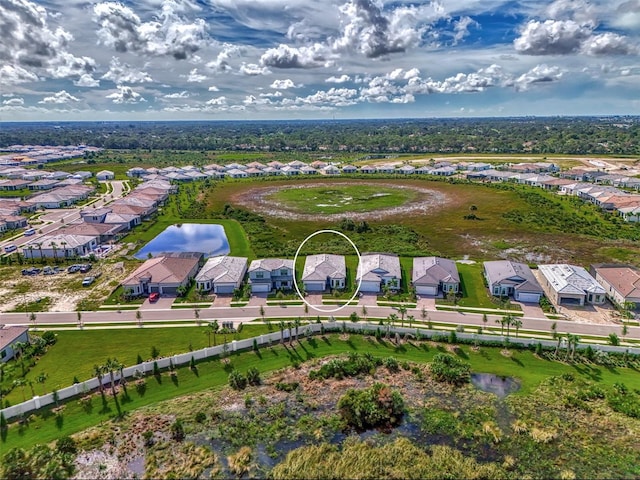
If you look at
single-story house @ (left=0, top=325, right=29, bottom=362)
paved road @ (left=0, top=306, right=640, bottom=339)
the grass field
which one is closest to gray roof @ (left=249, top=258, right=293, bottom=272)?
paved road @ (left=0, top=306, right=640, bottom=339)

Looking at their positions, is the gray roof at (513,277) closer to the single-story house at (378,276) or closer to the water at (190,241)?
the single-story house at (378,276)

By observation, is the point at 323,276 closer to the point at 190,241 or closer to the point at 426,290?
the point at 426,290

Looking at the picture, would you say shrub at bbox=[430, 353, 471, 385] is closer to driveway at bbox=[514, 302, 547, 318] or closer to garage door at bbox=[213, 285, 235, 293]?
driveway at bbox=[514, 302, 547, 318]

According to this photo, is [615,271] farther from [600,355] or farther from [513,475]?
[513,475]

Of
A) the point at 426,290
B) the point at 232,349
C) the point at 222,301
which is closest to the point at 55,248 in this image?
the point at 222,301

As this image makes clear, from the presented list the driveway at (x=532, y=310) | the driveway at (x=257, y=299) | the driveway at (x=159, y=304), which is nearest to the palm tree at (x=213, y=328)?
the driveway at (x=257, y=299)
